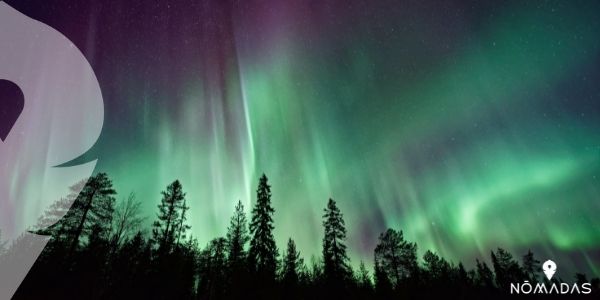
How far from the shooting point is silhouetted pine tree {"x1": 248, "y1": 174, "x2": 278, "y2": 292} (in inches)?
1127

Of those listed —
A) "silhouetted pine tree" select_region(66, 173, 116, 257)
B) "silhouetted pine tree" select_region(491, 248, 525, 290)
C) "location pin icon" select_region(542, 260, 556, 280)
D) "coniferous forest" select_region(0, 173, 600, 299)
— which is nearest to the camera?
"coniferous forest" select_region(0, 173, 600, 299)

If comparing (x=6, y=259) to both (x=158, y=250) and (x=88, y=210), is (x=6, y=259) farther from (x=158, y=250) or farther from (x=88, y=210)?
(x=158, y=250)

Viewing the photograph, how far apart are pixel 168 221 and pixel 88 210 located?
29.9 feet

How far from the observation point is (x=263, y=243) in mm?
32781

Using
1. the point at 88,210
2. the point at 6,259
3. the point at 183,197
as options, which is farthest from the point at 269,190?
the point at 6,259

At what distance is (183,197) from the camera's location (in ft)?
118

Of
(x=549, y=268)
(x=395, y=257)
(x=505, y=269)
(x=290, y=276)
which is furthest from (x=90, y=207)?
(x=505, y=269)

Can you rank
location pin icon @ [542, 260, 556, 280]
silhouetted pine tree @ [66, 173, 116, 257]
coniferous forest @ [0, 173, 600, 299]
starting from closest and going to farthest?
coniferous forest @ [0, 173, 600, 299], silhouetted pine tree @ [66, 173, 116, 257], location pin icon @ [542, 260, 556, 280]

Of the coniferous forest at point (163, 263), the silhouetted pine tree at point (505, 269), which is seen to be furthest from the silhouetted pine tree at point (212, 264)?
the silhouetted pine tree at point (505, 269)

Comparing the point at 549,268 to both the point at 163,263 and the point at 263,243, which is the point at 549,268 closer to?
the point at 263,243

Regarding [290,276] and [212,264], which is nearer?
[290,276]

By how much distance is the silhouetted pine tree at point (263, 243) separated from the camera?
1127 inches

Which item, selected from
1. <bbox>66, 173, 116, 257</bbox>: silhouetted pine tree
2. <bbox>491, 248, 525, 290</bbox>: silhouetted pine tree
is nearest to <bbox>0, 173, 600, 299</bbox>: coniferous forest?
<bbox>66, 173, 116, 257</bbox>: silhouetted pine tree

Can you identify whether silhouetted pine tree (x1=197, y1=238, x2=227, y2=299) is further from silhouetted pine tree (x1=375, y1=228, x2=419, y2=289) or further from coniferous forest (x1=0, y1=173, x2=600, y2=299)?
silhouetted pine tree (x1=375, y1=228, x2=419, y2=289)
